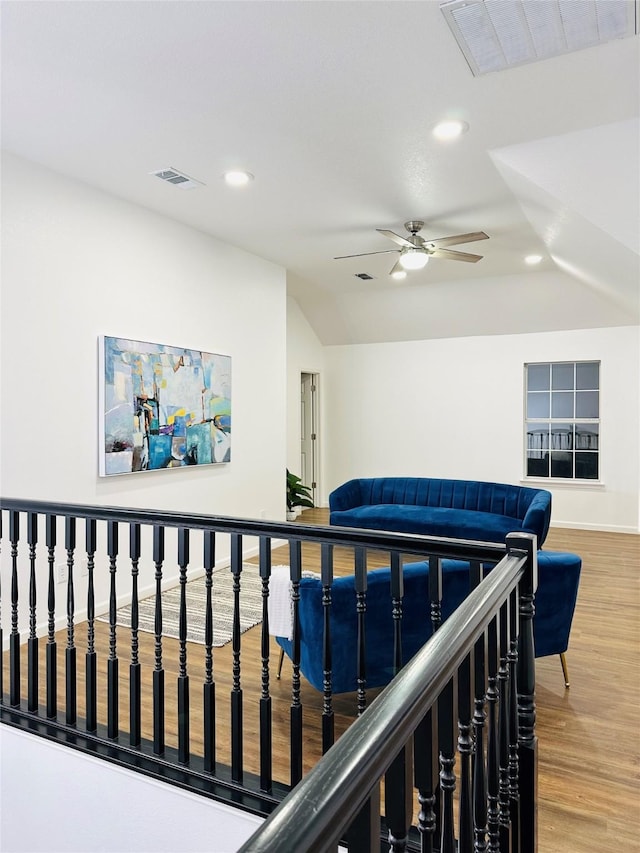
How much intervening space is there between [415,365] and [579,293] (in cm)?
240

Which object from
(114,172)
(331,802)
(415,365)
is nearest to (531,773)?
(331,802)

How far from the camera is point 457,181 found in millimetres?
4230

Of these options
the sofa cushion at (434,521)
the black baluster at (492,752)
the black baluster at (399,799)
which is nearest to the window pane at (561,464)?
the sofa cushion at (434,521)

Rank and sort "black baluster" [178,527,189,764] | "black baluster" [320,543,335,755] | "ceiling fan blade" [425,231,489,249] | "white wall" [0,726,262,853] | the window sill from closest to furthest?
"black baluster" [320,543,335,755], "white wall" [0,726,262,853], "black baluster" [178,527,189,764], "ceiling fan blade" [425,231,489,249], the window sill

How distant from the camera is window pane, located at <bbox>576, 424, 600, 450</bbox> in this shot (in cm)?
769

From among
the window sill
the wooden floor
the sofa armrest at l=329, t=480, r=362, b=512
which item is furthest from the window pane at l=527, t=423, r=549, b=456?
the wooden floor

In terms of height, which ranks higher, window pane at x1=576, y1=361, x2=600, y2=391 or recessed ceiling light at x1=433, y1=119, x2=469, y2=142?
recessed ceiling light at x1=433, y1=119, x2=469, y2=142

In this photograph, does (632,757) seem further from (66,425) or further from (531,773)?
(66,425)

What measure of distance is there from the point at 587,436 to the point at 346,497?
3.39 m

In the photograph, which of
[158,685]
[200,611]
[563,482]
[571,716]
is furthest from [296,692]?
[563,482]

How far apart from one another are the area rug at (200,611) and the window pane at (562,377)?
4871 mm

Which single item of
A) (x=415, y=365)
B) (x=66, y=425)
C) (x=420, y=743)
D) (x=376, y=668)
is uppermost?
(x=415, y=365)

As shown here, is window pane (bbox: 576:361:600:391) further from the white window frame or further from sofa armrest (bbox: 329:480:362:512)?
sofa armrest (bbox: 329:480:362:512)

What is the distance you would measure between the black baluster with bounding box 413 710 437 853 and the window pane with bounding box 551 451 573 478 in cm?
752
